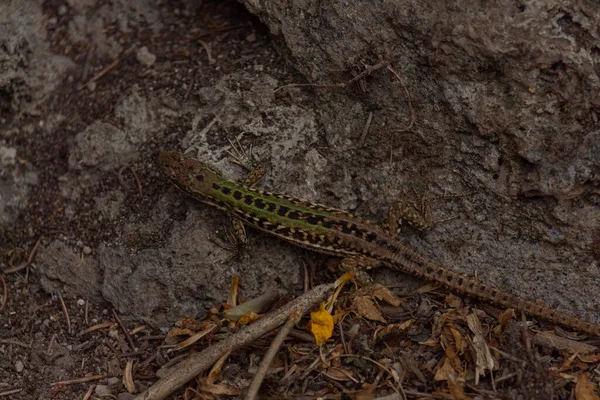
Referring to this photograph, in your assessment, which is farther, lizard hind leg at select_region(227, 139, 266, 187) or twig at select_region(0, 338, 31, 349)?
lizard hind leg at select_region(227, 139, 266, 187)

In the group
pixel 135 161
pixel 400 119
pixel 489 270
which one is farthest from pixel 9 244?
pixel 489 270

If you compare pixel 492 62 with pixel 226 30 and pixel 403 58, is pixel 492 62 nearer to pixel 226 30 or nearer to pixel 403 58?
pixel 403 58

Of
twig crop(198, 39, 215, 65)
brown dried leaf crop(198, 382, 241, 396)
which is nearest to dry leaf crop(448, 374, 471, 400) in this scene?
brown dried leaf crop(198, 382, 241, 396)

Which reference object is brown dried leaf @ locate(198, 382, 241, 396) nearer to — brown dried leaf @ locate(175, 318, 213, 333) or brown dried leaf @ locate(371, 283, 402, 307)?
brown dried leaf @ locate(175, 318, 213, 333)

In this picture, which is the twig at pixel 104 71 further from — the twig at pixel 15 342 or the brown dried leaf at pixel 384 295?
the brown dried leaf at pixel 384 295

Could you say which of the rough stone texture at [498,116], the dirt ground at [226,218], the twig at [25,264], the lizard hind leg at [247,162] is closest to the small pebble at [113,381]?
the dirt ground at [226,218]

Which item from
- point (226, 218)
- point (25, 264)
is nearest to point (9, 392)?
point (25, 264)

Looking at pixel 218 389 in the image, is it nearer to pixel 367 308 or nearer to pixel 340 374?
pixel 340 374
